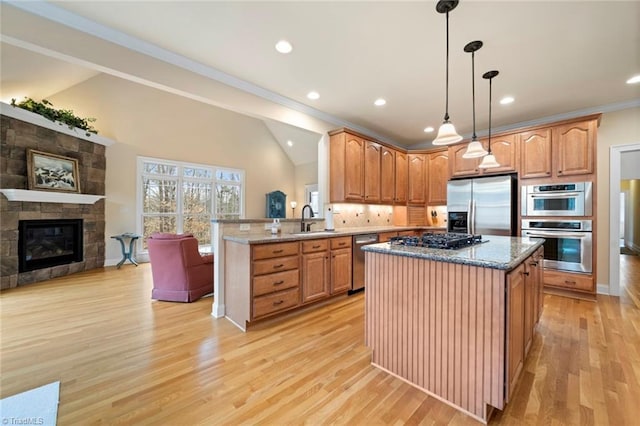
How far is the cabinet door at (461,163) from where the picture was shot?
14.8ft

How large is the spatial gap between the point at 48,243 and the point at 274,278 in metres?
4.66

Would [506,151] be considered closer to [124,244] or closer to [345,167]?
[345,167]

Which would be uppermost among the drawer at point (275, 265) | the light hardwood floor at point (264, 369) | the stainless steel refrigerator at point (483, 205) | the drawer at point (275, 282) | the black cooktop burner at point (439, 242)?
the stainless steel refrigerator at point (483, 205)

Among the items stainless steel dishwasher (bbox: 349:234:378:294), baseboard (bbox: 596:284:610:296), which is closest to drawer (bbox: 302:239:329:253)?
stainless steel dishwasher (bbox: 349:234:378:294)

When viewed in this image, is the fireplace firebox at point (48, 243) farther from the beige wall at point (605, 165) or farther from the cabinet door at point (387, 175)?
the beige wall at point (605, 165)

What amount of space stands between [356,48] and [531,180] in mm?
3423

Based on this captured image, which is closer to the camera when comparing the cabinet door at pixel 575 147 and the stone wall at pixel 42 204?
the cabinet door at pixel 575 147

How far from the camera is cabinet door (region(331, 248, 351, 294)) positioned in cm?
343

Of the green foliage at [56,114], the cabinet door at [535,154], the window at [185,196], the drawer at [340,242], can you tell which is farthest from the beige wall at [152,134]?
the cabinet door at [535,154]

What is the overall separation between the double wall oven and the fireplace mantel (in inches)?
305

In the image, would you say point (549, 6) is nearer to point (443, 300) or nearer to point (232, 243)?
point (443, 300)

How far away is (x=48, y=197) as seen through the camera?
14.7ft

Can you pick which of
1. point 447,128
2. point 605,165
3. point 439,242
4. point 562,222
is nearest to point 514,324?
point 439,242

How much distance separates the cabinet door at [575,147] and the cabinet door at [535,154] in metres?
0.11
